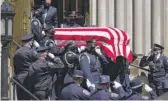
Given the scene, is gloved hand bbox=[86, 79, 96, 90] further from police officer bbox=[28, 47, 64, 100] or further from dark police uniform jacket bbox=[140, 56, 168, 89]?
dark police uniform jacket bbox=[140, 56, 168, 89]

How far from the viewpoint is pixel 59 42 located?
1371 cm

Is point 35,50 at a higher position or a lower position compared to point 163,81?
higher

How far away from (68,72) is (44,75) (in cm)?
47

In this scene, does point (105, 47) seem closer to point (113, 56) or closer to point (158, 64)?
point (113, 56)

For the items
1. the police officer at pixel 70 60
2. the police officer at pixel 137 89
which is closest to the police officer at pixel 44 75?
the police officer at pixel 70 60

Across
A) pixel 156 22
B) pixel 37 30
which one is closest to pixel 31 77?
pixel 37 30

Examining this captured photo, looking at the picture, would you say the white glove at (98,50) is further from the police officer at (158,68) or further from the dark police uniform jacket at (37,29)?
the police officer at (158,68)

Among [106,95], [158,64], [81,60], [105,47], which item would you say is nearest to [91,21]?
[158,64]

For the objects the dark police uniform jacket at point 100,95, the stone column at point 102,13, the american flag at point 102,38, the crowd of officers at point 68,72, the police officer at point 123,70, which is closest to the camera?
the dark police uniform jacket at point 100,95

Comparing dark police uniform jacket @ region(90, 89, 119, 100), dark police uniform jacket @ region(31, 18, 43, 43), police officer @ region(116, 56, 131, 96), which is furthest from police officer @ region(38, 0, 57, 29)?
dark police uniform jacket @ region(90, 89, 119, 100)

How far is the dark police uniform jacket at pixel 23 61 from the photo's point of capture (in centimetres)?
1166

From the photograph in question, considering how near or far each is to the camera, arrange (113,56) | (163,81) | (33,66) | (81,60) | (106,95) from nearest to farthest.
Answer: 1. (106,95)
2. (33,66)
3. (81,60)
4. (113,56)
5. (163,81)

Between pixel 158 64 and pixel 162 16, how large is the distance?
3.41 meters

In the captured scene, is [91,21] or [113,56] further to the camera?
[91,21]
